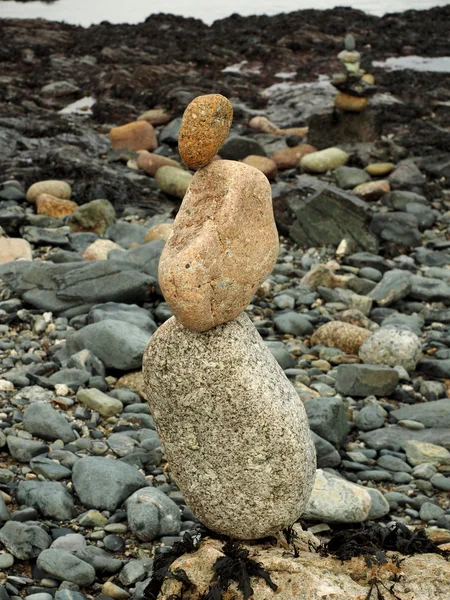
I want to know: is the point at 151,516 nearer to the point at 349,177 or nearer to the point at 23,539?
the point at 23,539

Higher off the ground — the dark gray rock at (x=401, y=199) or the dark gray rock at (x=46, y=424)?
the dark gray rock at (x=46, y=424)

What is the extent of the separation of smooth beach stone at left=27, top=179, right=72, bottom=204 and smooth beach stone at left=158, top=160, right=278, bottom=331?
10679mm

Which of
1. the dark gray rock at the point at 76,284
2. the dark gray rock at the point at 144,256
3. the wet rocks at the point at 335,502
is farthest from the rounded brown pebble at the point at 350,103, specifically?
the wet rocks at the point at 335,502

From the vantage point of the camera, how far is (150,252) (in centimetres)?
1056

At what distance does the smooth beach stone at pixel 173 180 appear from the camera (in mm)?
15430

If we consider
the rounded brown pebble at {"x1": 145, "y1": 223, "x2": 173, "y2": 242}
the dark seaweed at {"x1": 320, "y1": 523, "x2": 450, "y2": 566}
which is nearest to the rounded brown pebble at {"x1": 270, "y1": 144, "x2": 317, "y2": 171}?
the rounded brown pebble at {"x1": 145, "y1": 223, "x2": 173, "y2": 242}

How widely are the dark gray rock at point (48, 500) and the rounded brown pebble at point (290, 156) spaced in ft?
41.7

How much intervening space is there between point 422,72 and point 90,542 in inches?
882

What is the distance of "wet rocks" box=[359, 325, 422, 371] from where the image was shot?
872cm

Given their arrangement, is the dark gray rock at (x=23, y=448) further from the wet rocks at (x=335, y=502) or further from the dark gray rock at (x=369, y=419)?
the dark gray rock at (x=369, y=419)

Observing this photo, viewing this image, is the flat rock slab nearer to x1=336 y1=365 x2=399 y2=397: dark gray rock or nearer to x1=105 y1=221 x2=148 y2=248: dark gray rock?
x1=336 y1=365 x2=399 y2=397: dark gray rock

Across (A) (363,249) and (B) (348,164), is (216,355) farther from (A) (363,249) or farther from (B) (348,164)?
(B) (348,164)

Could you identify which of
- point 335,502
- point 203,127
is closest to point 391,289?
point 335,502

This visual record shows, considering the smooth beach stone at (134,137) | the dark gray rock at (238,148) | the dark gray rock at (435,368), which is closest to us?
the dark gray rock at (435,368)
